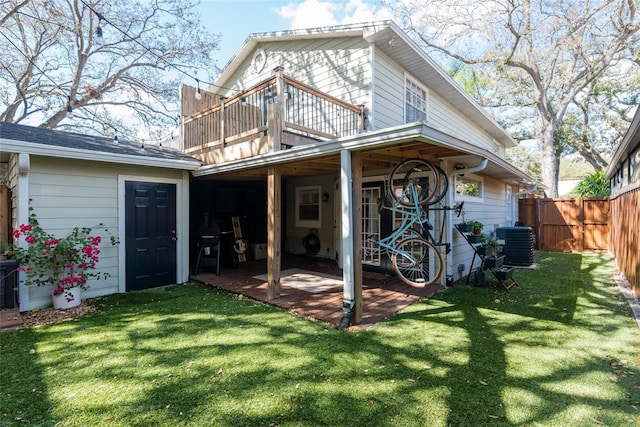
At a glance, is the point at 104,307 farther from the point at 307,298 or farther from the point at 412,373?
the point at 412,373

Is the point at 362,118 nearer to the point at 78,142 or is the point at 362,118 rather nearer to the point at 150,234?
the point at 150,234

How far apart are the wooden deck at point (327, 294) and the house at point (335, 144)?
1.13 ft

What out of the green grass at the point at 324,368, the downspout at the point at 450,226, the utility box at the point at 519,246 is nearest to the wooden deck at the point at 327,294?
the green grass at the point at 324,368

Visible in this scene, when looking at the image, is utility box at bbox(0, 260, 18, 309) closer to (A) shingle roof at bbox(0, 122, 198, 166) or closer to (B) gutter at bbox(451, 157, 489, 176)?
(A) shingle roof at bbox(0, 122, 198, 166)

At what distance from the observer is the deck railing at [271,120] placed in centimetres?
528

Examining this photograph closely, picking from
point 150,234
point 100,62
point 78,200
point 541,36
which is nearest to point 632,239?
point 150,234

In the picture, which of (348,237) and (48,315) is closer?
(348,237)

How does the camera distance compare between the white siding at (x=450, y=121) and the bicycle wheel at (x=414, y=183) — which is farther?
the white siding at (x=450, y=121)

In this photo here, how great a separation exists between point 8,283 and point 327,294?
4539 mm

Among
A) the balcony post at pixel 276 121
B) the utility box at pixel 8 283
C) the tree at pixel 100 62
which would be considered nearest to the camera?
the utility box at pixel 8 283

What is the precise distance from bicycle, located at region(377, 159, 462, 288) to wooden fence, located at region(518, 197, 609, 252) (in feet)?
27.3

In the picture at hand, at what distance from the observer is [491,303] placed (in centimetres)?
472

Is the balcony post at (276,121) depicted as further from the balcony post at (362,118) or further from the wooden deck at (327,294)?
the wooden deck at (327,294)

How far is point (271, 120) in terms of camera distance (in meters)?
5.26
